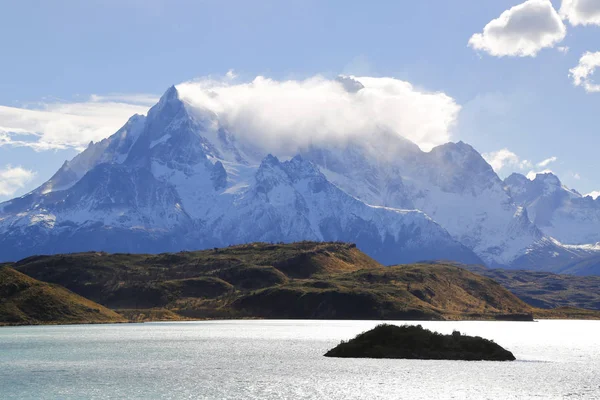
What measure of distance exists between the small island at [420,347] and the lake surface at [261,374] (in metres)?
4.16

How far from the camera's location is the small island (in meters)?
140

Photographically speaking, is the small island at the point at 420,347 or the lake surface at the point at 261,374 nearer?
the lake surface at the point at 261,374

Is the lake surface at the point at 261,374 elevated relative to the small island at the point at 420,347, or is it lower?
lower

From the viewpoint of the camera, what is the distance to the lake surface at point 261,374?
97.0 metres

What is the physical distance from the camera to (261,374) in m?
114

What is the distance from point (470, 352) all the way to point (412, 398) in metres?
48.4

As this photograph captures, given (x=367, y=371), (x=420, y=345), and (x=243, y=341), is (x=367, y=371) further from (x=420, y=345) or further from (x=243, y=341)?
(x=243, y=341)

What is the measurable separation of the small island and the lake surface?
416 cm

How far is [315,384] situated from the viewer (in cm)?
10456

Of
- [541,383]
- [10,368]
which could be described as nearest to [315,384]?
[541,383]

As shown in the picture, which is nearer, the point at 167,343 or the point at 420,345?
the point at 420,345

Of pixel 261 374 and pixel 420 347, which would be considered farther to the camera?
pixel 420 347

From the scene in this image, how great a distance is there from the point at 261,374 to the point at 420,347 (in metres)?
36.7

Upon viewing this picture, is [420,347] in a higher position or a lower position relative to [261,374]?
higher
